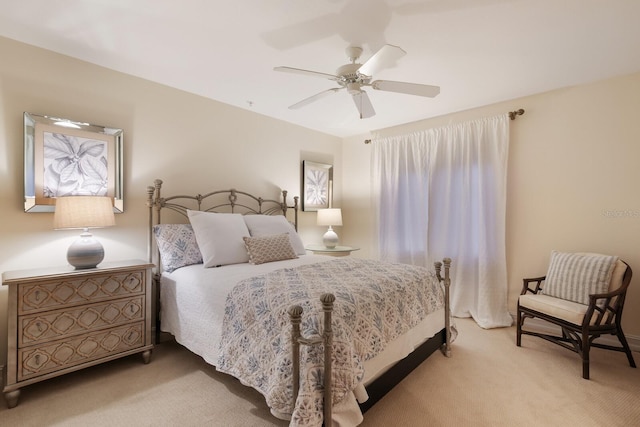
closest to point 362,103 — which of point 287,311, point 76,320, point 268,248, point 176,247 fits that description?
point 268,248

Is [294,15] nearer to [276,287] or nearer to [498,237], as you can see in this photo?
[276,287]

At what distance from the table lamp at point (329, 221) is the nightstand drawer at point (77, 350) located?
99.2 inches

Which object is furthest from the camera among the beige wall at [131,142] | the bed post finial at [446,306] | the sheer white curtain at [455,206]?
the sheer white curtain at [455,206]

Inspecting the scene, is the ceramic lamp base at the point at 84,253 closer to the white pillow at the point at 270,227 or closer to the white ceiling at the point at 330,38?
the white pillow at the point at 270,227

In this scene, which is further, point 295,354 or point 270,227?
point 270,227

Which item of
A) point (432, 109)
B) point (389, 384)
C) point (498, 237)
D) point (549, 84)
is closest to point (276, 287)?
point (389, 384)

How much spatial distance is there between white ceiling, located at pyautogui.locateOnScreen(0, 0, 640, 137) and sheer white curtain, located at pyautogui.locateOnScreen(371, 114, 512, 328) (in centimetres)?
74

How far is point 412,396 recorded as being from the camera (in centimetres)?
204

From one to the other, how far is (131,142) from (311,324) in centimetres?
255

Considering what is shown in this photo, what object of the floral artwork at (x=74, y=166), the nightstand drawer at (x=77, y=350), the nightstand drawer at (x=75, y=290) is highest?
the floral artwork at (x=74, y=166)

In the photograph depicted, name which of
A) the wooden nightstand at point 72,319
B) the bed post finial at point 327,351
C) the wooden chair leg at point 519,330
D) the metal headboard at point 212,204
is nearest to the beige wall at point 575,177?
→ the wooden chair leg at point 519,330

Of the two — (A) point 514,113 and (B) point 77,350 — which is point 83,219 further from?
(A) point 514,113

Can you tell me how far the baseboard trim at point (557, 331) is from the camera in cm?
277

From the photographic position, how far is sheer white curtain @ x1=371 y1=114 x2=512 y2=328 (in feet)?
11.4
